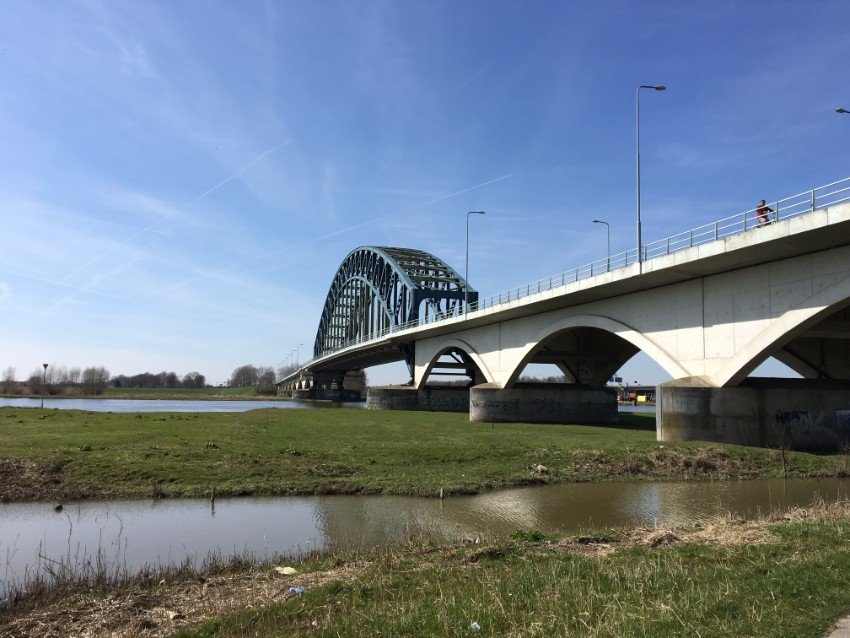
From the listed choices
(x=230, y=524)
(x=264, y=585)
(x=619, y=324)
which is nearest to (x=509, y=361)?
(x=619, y=324)

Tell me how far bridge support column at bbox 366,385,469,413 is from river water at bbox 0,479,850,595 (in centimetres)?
5528

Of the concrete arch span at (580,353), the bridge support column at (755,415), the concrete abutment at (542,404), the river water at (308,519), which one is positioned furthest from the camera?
the concrete abutment at (542,404)

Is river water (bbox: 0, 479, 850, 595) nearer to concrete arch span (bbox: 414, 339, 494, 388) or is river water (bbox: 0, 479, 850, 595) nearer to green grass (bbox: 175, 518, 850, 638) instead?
green grass (bbox: 175, 518, 850, 638)

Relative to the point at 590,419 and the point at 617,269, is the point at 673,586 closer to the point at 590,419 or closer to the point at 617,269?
the point at 617,269

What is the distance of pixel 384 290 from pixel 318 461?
94.2m

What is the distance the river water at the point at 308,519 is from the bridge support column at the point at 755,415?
9423mm

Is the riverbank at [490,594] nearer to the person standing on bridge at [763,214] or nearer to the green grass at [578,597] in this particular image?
the green grass at [578,597]

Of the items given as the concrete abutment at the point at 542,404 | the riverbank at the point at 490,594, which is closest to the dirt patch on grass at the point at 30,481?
the riverbank at the point at 490,594

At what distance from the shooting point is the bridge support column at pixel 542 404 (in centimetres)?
5409

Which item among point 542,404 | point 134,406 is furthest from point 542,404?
point 134,406

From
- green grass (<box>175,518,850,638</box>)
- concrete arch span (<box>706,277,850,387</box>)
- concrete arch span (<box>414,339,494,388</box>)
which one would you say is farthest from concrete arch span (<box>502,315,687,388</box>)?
green grass (<box>175,518,850,638</box>)

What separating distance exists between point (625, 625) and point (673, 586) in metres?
1.75

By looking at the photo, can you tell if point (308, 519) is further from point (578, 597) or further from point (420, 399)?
point (420, 399)

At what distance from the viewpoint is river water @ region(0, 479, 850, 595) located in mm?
12719
